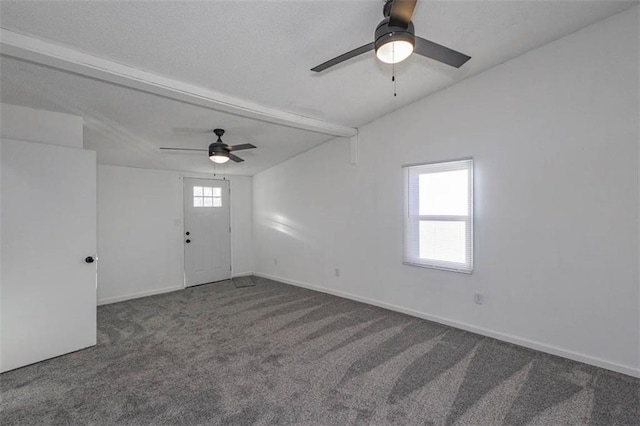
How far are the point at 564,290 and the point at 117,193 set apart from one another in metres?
6.09

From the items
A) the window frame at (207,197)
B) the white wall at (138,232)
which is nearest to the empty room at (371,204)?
the white wall at (138,232)

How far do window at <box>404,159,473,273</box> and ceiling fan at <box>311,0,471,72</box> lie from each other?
177cm

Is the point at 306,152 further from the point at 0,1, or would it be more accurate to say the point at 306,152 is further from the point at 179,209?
the point at 0,1

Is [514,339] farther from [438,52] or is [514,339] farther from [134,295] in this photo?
[134,295]

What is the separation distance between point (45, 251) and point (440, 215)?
4.26 meters

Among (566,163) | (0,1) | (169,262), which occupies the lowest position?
(169,262)

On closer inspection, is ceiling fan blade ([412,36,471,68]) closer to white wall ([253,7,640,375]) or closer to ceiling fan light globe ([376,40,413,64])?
ceiling fan light globe ([376,40,413,64])

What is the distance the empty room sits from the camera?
2.11 meters

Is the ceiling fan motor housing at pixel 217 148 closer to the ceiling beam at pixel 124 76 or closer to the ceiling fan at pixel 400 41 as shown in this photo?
the ceiling beam at pixel 124 76

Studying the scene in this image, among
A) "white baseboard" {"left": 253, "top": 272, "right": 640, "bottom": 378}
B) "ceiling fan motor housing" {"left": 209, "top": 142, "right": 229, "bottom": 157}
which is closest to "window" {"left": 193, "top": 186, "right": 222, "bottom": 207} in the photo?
"ceiling fan motor housing" {"left": 209, "top": 142, "right": 229, "bottom": 157}

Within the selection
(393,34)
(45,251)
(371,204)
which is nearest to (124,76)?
(45,251)

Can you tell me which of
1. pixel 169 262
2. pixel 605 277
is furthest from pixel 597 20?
pixel 169 262

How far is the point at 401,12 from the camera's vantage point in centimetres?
169

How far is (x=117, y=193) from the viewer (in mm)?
4848
